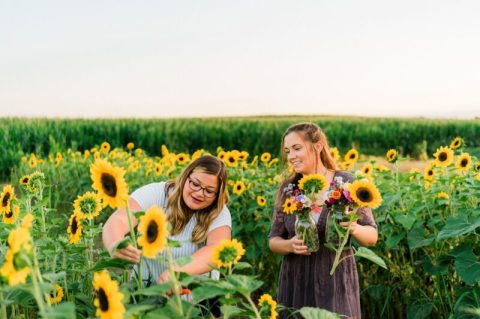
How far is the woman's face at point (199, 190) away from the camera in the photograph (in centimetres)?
290

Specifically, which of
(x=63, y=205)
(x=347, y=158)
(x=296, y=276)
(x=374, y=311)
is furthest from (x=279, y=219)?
(x=63, y=205)

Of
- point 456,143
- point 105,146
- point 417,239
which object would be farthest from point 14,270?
point 105,146

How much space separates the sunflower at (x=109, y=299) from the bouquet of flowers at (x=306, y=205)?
134cm

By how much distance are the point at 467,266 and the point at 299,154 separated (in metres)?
1.10

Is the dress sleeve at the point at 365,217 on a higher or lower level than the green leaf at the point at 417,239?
higher

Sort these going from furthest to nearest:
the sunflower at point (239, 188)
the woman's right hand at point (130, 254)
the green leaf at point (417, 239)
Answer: the sunflower at point (239, 188), the green leaf at point (417, 239), the woman's right hand at point (130, 254)

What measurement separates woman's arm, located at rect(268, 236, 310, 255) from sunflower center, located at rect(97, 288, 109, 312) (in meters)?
1.45

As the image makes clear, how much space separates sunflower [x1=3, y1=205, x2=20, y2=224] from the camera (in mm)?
2916

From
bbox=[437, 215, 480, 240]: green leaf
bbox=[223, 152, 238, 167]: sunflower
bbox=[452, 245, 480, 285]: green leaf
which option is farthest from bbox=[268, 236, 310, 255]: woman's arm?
bbox=[223, 152, 238, 167]: sunflower

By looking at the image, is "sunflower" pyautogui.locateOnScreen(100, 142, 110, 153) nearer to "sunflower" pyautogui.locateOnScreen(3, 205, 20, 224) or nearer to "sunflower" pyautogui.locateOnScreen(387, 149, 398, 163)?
"sunflower" pyautogui.locateOnScreen(387, 149, 398, 163)

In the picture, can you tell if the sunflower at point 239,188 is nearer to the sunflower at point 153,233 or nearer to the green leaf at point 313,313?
the green leaf at point 313,313

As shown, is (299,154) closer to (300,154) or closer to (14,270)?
(300,154)

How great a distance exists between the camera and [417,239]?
3.90m

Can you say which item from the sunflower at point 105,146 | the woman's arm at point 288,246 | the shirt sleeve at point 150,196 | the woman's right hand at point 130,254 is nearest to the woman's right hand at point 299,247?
the woman's arm at point 288,246
